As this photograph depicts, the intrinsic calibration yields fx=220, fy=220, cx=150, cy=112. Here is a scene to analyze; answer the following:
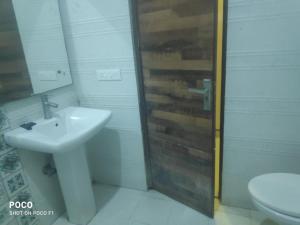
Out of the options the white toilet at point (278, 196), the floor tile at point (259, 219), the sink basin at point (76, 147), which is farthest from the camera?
the floor tile at point (259, 219)

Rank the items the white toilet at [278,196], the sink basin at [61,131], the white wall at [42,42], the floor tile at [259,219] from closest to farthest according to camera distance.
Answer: the white toilet at [278,196] → the sink basin at [61,131] → the white wall at [42,42] → the floor tile at [259,219]

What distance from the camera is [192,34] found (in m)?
1.31

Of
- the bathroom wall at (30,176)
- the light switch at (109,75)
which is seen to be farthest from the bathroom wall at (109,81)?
the bathroom wall at (30,176)

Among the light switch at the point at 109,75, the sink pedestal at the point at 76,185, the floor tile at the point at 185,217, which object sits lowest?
the floor tile at the point at 185,217

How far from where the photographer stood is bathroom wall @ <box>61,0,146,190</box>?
1580 millimetres

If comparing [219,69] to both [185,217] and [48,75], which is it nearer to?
[185,217]

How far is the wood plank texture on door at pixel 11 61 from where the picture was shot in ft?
4.24

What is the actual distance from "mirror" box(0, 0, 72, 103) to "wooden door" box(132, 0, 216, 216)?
0.63 m

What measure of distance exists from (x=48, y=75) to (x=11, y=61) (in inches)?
11.0

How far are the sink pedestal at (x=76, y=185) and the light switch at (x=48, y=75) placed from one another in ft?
1.83

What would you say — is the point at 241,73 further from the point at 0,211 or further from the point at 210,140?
the point at 0,211

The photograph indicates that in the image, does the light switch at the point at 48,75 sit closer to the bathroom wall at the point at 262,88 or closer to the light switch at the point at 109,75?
the light switch at the point at 109,75

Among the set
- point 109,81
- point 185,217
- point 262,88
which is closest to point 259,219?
point 185,217

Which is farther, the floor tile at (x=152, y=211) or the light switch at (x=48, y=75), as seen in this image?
the floor tile at (x=152, y=211)
